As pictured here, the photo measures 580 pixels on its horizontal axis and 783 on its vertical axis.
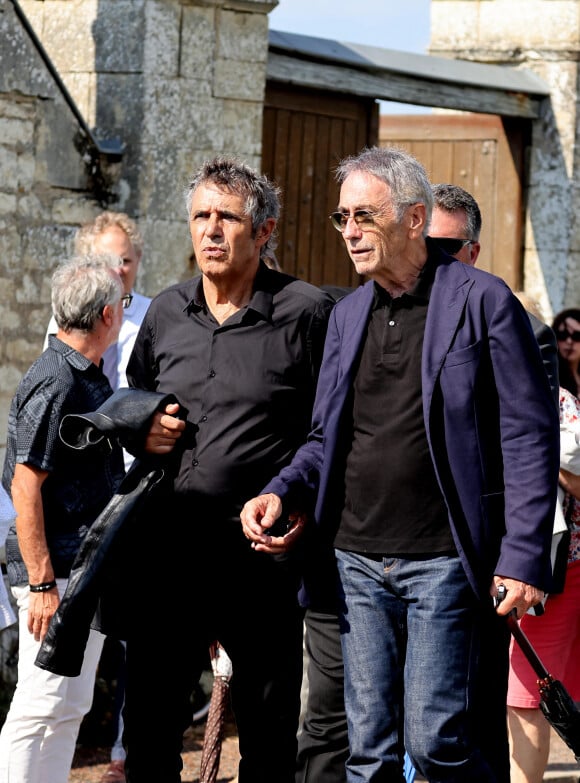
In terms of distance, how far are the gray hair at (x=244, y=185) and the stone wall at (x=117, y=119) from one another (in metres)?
2.74

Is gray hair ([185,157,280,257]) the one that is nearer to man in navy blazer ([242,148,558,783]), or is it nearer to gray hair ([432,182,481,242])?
man in navy blazer ([242,148,558,783])

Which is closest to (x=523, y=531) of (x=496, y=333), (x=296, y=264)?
(x=496, y=333)

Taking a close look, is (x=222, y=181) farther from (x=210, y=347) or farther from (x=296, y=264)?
(x=296, y=264)

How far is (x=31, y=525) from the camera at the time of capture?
4301mm

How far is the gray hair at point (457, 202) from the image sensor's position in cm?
493

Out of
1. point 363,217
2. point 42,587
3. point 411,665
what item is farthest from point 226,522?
point 363,217

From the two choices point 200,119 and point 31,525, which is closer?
point 31,525

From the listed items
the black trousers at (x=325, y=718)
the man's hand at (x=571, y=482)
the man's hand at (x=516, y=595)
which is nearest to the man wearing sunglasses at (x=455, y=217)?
the man's hand at (x=571, y=482)

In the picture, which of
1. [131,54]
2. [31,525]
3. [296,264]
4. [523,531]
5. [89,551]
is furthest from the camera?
[296,264]

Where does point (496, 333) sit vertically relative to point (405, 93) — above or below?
below

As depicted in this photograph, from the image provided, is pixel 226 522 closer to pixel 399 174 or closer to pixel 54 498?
pixel 54 498

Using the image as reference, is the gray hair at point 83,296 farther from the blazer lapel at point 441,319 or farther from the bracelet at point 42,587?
the blazer lapel at point 441,319

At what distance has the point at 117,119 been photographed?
23.3 feet

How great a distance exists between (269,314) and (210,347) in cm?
19
